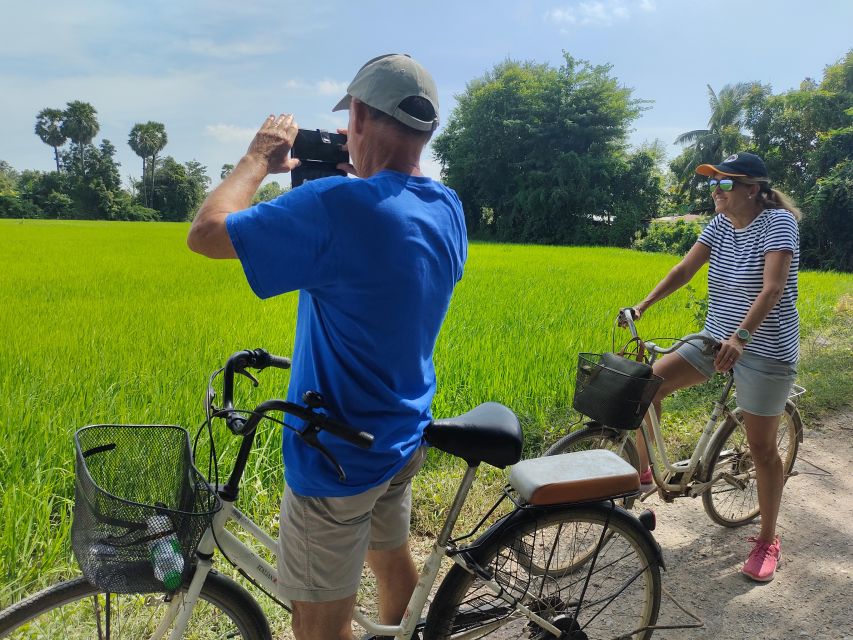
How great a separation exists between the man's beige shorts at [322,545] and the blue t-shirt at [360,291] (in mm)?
42

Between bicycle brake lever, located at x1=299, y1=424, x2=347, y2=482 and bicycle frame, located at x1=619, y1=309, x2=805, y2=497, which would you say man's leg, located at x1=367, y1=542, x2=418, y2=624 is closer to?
bicycle brake lever, located at x1=299, y1=424, x2=347, y2=482

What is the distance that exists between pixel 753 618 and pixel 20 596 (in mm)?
2775

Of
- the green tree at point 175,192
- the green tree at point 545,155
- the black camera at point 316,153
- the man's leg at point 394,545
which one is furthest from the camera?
the green tree at point 175,192

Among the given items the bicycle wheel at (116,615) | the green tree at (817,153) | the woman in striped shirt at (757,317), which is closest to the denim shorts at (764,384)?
the woman in striped shirt at (757,317)

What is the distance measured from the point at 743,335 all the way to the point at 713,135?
40624mm

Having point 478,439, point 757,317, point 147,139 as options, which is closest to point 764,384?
point 757,317

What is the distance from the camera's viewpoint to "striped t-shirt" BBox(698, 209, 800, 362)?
2459 mm

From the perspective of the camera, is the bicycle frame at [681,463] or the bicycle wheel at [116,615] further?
the bicycle frame at [681,463]

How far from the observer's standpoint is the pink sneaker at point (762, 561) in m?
2.59

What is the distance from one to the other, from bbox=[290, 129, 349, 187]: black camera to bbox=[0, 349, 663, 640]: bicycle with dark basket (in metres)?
0.48

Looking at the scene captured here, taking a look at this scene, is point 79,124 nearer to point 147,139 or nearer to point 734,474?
point 147,139

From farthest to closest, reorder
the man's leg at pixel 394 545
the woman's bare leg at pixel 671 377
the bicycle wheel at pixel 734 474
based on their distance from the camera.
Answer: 1. the bicycle wheel at pixel 734 474
2. the woman's bare leg at pixel 671 377
3. the man's leg at pixel 394 545

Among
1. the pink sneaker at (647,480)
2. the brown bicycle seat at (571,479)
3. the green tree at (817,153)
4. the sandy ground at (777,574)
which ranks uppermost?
the green tree at (817,153)

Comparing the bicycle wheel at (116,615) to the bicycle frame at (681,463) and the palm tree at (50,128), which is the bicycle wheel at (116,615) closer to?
the bicycle frame at (681,463)
